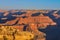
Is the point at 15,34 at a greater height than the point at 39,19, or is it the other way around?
the point at 15,34

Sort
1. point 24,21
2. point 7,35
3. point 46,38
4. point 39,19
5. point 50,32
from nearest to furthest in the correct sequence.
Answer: point 7,35
point 46,38
point 50,32
point 24,21
point 39,19

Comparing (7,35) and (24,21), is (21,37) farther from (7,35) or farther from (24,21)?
(24,21)

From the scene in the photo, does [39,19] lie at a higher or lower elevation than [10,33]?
lower

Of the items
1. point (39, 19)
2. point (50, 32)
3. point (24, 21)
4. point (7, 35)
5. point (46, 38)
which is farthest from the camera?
point (39, 19)

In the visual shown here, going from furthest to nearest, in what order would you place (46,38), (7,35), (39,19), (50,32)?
(39,19) < (50,32) < (46,38) < (7,35)

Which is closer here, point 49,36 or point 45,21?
point 49,36

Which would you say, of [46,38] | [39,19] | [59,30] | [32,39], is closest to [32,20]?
[39,19]

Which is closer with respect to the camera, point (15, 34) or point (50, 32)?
point (15, 34)

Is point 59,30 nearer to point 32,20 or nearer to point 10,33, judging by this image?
point 32,20

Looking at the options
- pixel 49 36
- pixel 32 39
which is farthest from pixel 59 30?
pixel 32 39
